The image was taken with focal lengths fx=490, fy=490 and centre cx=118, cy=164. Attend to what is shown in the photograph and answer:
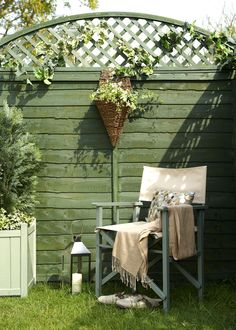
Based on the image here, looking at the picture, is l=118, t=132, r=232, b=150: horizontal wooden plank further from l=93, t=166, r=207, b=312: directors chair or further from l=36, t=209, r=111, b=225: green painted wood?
l=36, t=209, r=111, b=225: green painted wood

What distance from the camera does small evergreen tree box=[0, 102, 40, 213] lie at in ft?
11.9

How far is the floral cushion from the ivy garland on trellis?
1.02 m

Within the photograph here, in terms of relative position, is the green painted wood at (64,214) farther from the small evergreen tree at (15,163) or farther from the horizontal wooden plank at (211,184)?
the horizontal wooden plank at (211,184)

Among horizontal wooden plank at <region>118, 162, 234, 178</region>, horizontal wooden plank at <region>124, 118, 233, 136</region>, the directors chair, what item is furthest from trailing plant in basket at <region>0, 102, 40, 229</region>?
horizontal wooden plank at <region>124, 118, 233, 136</region>

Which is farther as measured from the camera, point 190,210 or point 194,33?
point 194,33

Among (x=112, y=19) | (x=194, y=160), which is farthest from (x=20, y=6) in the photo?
(x=194, y=160)

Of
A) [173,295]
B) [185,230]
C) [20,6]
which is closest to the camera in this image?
[185,230]

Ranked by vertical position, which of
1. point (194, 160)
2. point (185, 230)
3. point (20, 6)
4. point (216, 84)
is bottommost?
point (185, 230)

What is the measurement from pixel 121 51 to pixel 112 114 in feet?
1.88

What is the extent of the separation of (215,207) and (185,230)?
0.84 meters

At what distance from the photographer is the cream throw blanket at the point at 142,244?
3143mm

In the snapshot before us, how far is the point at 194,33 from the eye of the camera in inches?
159

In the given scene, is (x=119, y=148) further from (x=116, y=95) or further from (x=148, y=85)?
(x=148, y=85)

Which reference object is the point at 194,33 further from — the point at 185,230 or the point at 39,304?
the point at 39,304
